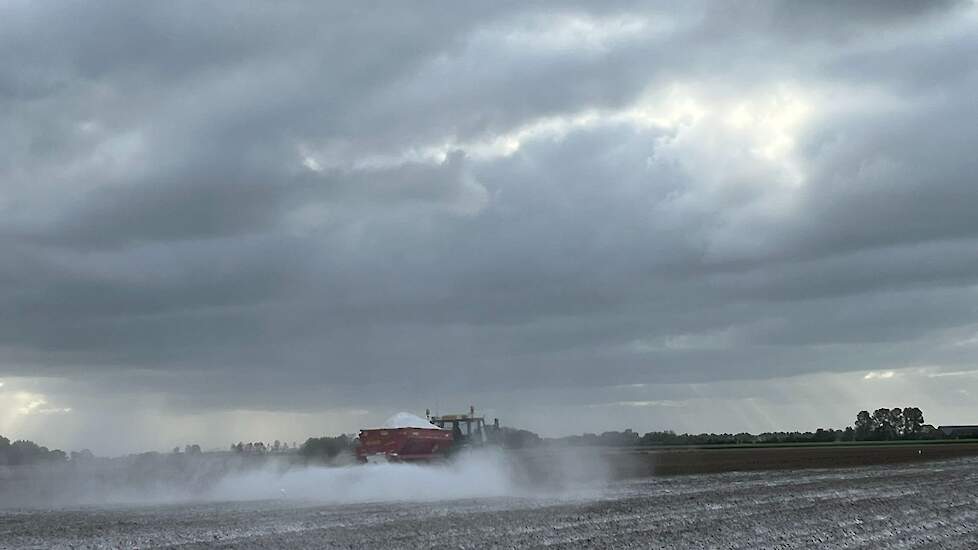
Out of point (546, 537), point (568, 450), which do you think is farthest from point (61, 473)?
point (546, 537)

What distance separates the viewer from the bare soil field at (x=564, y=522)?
24828 mm

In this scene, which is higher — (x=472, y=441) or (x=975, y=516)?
(x=472, y=441)

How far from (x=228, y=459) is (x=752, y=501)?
2878 centimetres

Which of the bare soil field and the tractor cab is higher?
the tractor cab

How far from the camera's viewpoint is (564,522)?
94.6 feet

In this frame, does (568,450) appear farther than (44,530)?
Yes

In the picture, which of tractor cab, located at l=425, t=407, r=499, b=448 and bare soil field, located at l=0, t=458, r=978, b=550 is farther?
tractor cab, located at l=425, t=407, r=499, b=448

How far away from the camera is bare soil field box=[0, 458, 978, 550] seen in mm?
24828

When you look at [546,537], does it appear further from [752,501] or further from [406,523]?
[752,501]

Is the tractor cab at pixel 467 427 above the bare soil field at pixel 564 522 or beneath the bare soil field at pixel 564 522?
above

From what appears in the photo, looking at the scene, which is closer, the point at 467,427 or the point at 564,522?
the point at 564,522

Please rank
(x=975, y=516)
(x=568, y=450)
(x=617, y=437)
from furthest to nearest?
1. (x=617, y=437)
2. (x=568, y=450)
3. (x=975, y=516)

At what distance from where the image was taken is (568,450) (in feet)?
222

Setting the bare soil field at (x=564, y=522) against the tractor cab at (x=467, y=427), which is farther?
the tractor cab at (x=467, y=427)
